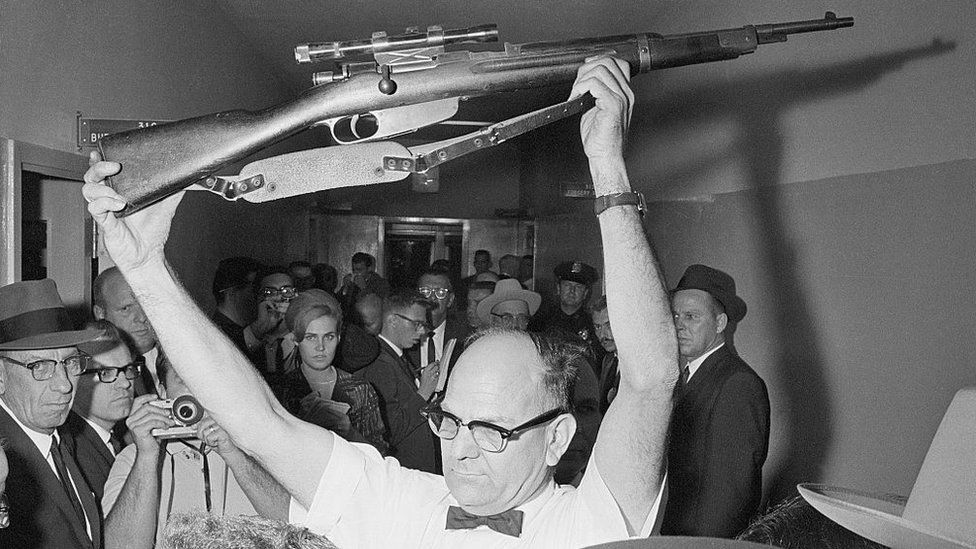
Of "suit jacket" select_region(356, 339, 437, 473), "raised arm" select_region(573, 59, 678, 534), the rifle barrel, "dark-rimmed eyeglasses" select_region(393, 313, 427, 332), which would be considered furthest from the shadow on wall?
"raised arm" select_region(573, 59, 678, 534)

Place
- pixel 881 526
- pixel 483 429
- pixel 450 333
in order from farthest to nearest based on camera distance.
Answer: pixel 450 333, pixel 483 429, pixel 881 526

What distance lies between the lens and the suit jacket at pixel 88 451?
2.31m

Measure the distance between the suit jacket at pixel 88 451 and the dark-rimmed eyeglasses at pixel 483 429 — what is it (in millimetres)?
1282

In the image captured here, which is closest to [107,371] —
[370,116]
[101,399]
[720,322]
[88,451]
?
[101,399]

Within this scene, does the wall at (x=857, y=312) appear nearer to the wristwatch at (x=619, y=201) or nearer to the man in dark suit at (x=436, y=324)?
the wristwatch at (x=619, y=201)

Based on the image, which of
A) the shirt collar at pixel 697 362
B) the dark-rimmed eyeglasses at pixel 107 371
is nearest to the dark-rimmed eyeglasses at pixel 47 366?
the dark-rimmed eyeglasses at pixel 107 371

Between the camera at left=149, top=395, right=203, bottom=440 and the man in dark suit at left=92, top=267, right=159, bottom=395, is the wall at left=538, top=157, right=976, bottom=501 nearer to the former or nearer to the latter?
the camera at left=149, top=395, right=203, bottom=440

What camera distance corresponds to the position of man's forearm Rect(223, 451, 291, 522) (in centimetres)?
215

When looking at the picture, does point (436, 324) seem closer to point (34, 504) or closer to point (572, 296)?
point (572, 296)

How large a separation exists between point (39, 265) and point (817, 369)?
3072 millimetres

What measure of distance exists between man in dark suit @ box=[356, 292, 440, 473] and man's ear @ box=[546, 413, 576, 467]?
1815 millimetres

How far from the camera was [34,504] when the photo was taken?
1.92m

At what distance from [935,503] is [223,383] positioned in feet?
3.99

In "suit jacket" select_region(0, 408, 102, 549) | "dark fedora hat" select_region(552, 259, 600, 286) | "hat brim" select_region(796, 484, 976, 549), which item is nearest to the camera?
"hat brim" select_region(796, 484, 976, 549)
